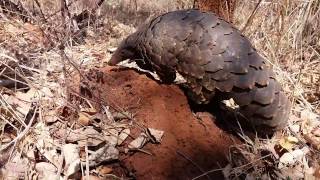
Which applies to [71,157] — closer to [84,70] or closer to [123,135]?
[123,135]

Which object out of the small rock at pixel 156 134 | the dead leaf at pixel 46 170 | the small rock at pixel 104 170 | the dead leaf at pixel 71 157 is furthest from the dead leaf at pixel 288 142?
the dead leaf at pixel 46 170

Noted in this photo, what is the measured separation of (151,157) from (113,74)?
2.13 feet

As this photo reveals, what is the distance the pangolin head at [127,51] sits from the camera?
261cm

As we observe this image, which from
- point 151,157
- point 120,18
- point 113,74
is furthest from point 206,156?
point 120,18

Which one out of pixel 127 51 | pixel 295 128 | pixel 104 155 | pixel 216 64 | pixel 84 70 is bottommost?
pixel 295 128

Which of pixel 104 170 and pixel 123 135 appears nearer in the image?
pixel 104 170

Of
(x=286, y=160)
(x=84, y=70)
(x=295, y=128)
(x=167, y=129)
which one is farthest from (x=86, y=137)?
(x=295, y=128)

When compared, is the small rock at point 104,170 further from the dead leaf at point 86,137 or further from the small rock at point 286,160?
the small rock at point 286,160

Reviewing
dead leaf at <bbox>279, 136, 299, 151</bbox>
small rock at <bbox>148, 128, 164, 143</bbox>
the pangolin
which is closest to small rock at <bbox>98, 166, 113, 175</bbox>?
small rock at <bbox>148, 128, 164, 143</bbox>

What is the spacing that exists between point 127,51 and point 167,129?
65 cm

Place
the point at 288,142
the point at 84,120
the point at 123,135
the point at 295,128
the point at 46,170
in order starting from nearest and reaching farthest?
the point at 46,170 → the point at 123,135 → the point at 84,120 → the point at 288,142 → the point at 295,128

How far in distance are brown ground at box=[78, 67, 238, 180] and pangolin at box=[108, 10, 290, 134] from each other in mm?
109

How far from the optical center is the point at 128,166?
210cm

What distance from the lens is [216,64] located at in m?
2.17
